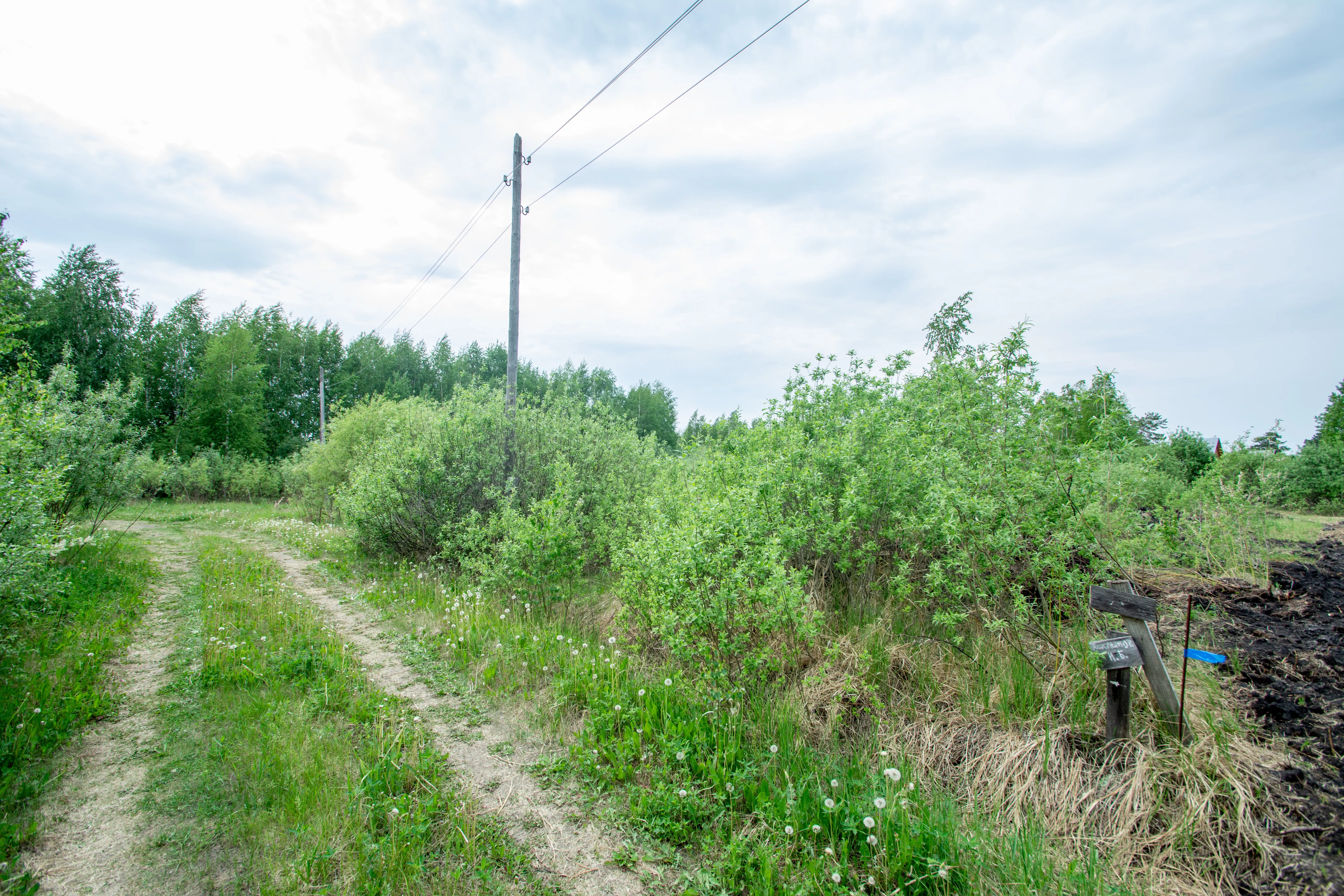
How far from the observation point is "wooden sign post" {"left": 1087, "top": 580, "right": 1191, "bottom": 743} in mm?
3285

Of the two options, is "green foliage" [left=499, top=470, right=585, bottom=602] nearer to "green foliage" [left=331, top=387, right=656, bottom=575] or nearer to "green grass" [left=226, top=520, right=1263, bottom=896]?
"green grass" [left=226, top=520, right=1263, bottom=896]

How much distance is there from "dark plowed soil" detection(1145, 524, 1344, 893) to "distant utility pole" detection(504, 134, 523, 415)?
952cm

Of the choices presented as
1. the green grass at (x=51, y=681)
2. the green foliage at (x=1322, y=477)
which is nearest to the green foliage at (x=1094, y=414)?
the green grass at (x=51, y=681)

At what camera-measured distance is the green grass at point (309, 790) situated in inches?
109

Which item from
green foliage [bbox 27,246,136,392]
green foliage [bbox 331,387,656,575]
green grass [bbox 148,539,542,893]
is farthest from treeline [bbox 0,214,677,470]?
green grass [bbox 148,539,542,893]

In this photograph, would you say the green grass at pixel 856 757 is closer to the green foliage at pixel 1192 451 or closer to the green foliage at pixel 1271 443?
the green foliage at pixel 1271 443

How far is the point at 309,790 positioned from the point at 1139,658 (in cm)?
502

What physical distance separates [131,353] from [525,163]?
41.1 metres

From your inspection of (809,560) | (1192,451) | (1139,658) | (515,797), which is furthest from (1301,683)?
(1192,451)

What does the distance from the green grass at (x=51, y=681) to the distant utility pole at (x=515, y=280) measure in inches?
231

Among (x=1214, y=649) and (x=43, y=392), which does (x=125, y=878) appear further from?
(x=43, y=392)

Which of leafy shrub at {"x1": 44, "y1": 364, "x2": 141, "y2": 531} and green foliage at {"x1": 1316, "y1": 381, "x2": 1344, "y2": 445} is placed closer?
leafy shrub at {"x1": 44, "y1": 364, "x2": 141, "y2": 531}

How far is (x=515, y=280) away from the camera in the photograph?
10.7 metres

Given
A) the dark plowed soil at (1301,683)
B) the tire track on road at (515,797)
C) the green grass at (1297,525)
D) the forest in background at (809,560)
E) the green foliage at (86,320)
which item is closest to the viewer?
the dark plowed soil at (1301,683)
